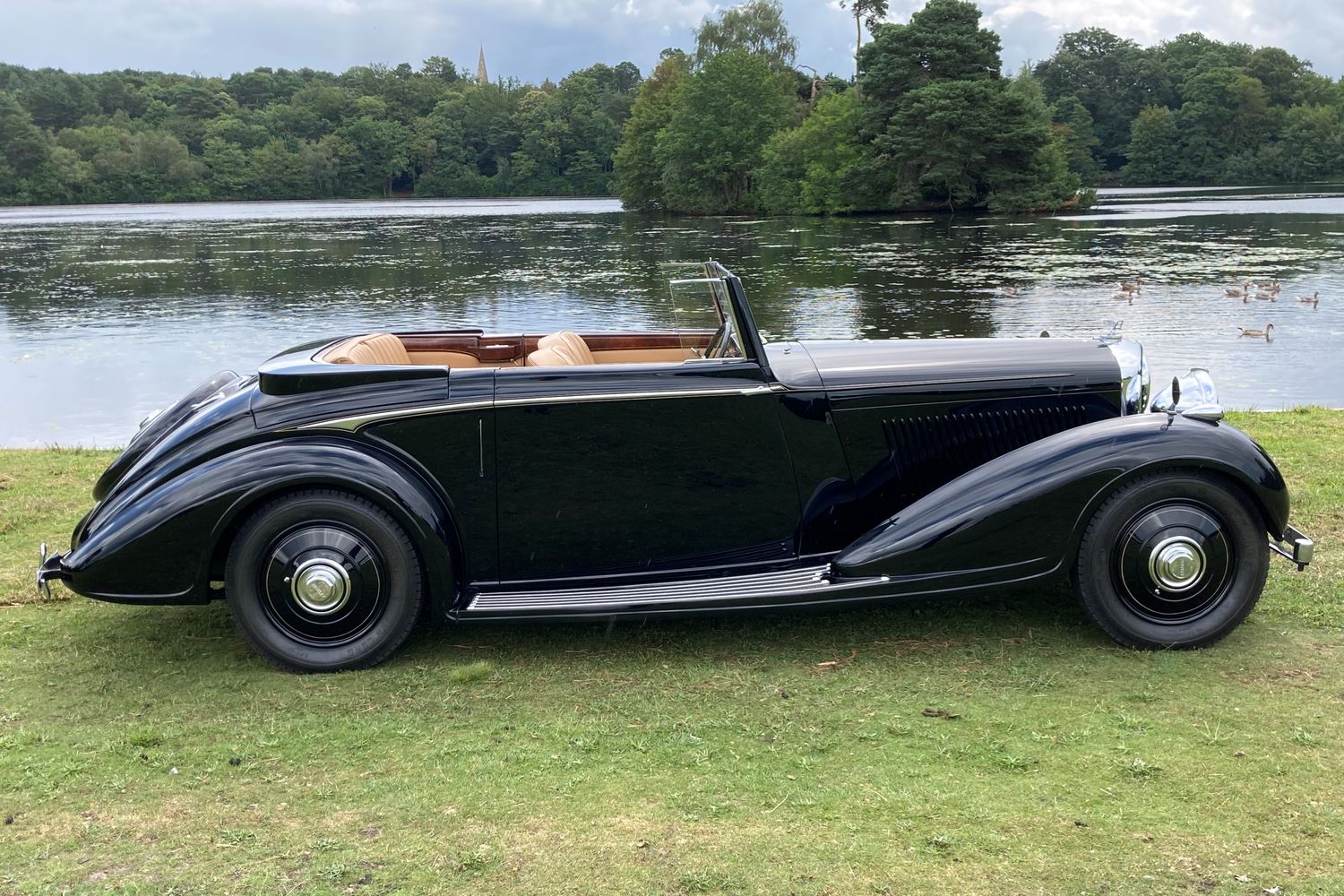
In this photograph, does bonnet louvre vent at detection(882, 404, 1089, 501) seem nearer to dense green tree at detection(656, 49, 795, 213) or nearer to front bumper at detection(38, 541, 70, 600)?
front bumper at detection(38, 541, 70, 600)

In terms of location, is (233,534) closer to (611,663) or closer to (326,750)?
(326,750)

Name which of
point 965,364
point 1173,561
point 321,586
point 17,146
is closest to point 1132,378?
point 965,364

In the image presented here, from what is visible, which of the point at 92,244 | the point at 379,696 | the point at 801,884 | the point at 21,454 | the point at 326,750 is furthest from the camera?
the point at 92,244

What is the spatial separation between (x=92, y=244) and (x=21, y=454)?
37.9m

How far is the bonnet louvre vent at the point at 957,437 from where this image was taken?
411 cm

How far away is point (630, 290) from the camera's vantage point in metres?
23.0

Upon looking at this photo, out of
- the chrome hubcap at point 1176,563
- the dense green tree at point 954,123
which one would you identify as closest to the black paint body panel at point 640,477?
the chrome hubcap at point 1176,563

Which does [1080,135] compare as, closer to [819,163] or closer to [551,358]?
[819,163]

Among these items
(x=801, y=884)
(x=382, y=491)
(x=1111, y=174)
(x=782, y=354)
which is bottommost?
(x=801, y=884)

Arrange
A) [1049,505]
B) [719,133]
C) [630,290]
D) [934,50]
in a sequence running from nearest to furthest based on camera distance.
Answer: [1049,505] → [630,290] → [934,50] → [719,133]

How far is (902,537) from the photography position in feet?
12.5

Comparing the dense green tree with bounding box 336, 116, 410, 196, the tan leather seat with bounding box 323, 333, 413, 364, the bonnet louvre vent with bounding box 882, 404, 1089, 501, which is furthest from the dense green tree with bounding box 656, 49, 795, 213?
the bonnet louvre vent with bounding box 882, 404, 1089, 501

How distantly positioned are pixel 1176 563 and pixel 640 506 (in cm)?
195

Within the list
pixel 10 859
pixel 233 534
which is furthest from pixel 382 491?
pixel 10 859
